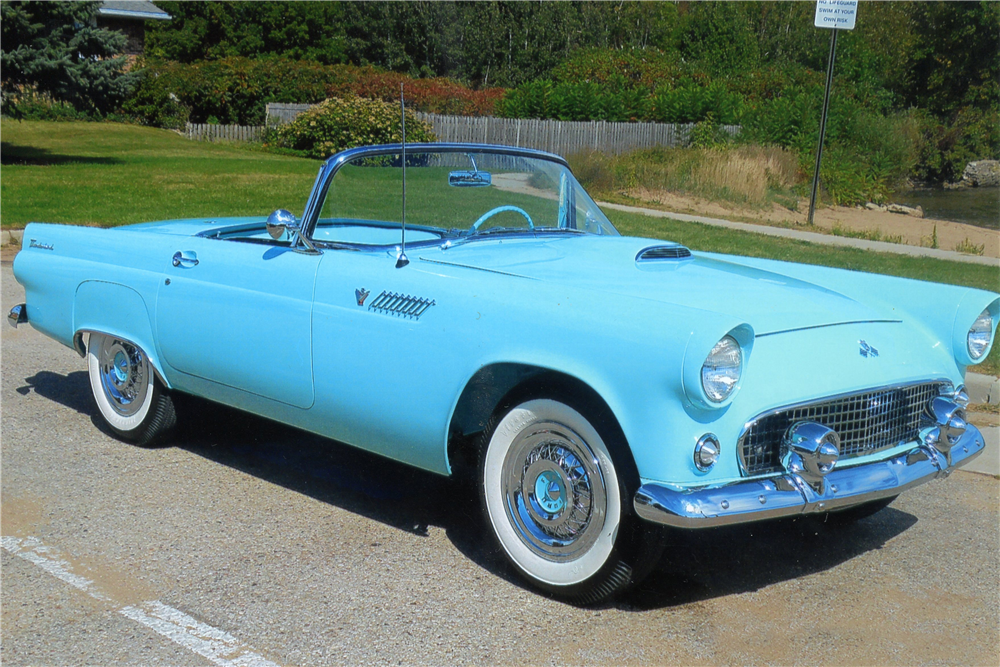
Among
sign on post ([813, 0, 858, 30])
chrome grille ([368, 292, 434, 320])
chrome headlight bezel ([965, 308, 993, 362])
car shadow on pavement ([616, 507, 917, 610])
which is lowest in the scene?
car shadow on pavement ([616, 507, 917, 610])

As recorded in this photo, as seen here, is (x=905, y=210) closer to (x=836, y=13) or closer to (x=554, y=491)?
(x=836, y=13)

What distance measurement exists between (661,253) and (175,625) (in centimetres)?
235

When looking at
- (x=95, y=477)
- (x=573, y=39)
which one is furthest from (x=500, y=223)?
(x=573, y=39)

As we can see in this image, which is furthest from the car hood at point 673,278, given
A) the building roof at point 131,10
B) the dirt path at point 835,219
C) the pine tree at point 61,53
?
the building roof at point 131,10

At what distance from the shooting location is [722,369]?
9.89ft

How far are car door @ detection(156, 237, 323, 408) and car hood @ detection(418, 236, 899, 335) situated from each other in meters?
0.59

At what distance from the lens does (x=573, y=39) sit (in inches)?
2133

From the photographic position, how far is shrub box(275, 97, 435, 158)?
25500 mm

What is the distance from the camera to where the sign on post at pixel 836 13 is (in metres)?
14.5

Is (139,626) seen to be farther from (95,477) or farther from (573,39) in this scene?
(573,39)

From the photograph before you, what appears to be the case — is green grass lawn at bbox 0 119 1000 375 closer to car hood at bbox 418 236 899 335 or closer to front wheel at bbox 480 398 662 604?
car hood at bbox 418 236 899 335

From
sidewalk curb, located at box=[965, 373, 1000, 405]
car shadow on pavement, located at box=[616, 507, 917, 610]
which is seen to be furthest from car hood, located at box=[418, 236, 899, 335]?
sidewalk curb, located at box=[965, 373, 1000, 405]

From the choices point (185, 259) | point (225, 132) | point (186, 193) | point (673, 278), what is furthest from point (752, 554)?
point (225, 132)

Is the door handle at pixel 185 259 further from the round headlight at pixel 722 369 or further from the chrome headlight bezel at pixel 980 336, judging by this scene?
the chrome headlight bezel at pixel 980 336
